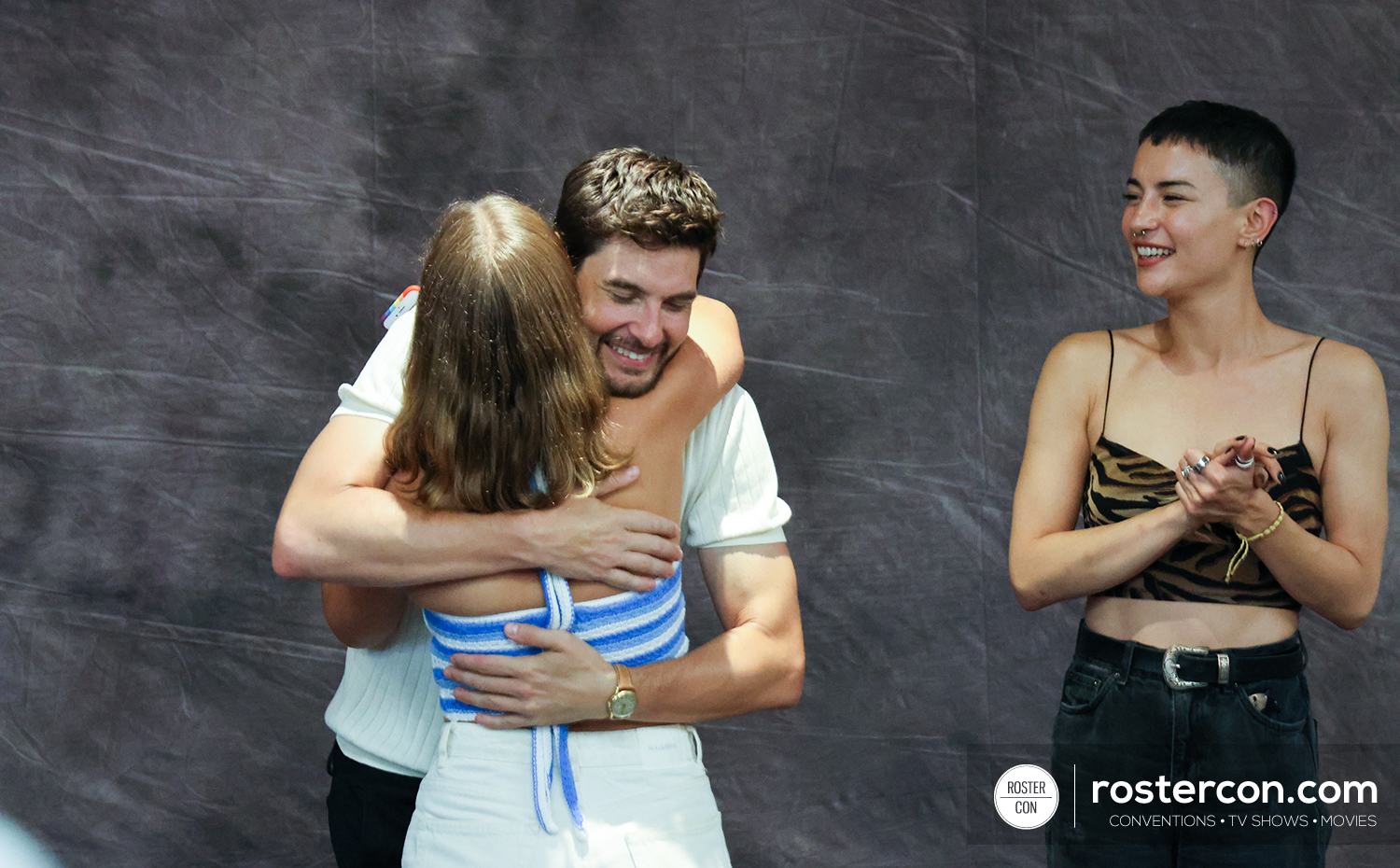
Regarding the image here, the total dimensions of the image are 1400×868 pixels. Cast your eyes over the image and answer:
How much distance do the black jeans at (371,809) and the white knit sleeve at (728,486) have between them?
574 mm

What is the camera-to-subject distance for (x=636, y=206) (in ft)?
5.61

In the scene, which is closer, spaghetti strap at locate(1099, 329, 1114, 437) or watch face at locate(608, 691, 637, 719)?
watch face at locate(608, 691, 637, 719)

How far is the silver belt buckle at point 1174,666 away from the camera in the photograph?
188cm

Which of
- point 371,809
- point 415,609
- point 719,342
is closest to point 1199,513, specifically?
point 719,342

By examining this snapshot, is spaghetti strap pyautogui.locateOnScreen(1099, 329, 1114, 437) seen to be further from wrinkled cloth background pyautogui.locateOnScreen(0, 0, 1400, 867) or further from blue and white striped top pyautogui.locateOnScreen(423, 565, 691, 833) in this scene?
wrinkled cloth background pyautogui.locateOnScreen(0, 0, 1400, 867)

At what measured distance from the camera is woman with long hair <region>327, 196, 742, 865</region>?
1.45m

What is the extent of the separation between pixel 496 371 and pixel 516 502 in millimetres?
A: 170

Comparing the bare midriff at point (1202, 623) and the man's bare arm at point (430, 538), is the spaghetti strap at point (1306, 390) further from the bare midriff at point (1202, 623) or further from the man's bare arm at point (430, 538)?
the man's bare arm at point (430, 538)

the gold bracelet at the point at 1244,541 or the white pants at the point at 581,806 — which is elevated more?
the gold bracelet at the point at 1244,541

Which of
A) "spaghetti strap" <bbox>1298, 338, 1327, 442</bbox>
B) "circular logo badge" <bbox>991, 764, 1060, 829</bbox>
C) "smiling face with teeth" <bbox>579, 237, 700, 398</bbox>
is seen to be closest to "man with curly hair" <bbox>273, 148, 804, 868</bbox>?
"smiling face with teeth" <bbox>579, 237, 700, 398</bbox>

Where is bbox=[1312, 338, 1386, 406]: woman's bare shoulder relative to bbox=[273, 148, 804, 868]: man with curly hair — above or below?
above

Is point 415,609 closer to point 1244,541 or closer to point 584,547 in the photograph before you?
point 584,547

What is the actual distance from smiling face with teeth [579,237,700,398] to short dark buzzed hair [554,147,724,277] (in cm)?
2

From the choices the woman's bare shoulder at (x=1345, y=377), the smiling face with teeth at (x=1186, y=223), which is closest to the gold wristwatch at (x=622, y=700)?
the smiling face with teeth at (x=1186, y=223)
